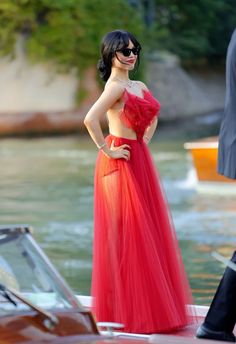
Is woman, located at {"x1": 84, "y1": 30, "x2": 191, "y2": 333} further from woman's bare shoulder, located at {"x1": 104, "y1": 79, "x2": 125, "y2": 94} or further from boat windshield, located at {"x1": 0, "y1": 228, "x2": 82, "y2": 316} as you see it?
boat windshield, located at {"x1": 0, "y1": 228, "x2": 82, "y2": 316}

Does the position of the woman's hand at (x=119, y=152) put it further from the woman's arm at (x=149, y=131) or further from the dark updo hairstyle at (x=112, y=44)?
the dark updo hairstyle at (x=112, y=44)

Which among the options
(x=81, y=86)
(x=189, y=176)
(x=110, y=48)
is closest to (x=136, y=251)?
(x=110, y=48)

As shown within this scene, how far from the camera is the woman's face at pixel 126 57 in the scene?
5734 millimetres

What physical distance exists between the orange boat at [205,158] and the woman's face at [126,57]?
8.66 meters

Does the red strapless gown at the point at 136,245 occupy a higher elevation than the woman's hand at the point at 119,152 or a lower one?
lower

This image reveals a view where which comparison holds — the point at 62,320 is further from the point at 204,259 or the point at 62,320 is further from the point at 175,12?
the point at 175,12

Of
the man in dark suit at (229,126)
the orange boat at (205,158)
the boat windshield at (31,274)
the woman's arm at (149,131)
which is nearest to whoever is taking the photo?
the boat windshield at (31,274)

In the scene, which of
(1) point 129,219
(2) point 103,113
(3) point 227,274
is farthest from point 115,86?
(3) point 227,274

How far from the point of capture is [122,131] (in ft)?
19.1

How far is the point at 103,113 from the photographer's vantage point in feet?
18.7

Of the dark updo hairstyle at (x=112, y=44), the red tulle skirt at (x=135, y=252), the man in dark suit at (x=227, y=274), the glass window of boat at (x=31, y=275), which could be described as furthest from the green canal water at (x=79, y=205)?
the glass window of boat at (x=31, y=275)

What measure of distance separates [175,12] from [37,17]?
1070 centimetres

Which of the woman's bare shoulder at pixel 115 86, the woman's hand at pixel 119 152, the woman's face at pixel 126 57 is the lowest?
the woman's hand at pixel 119 152

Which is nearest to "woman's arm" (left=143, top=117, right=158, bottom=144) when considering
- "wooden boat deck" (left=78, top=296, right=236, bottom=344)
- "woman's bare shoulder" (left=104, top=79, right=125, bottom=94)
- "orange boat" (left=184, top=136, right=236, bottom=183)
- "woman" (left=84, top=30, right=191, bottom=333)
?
"woman" (left=84, top=30, right=191, bottom=333)
